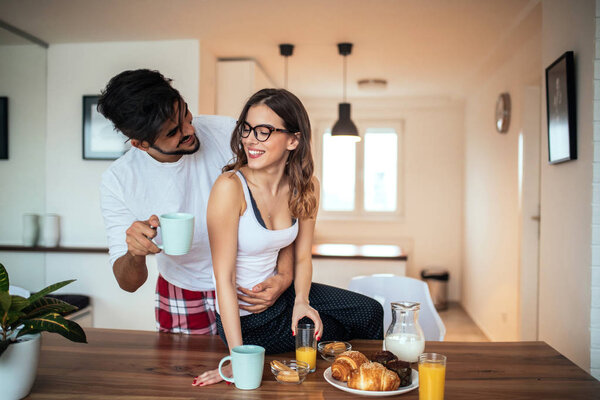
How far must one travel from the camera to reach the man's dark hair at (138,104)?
142 cm

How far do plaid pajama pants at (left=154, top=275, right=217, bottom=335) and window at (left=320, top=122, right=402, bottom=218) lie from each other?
4.86m

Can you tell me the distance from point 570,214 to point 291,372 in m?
1.72

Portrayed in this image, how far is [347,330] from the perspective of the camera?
5.47 ft

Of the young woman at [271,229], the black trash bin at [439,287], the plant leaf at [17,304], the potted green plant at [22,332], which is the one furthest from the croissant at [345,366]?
the black trash bin at [439,287]

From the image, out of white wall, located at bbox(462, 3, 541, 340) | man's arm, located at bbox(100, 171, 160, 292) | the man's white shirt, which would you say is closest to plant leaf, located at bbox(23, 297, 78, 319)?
man's arm, located at bbox(100, 171, 160, 292)

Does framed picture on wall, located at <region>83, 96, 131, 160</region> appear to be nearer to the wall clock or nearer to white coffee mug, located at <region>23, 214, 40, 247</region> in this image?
white coffee mug, located at <region>23, 214, 40, 247</region>

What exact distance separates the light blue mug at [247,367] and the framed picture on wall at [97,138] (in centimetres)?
297

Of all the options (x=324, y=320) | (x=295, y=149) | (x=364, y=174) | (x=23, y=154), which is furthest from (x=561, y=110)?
(x=364, y=174)

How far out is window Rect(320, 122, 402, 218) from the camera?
6.61 m

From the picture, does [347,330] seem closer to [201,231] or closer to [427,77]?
[201,231]

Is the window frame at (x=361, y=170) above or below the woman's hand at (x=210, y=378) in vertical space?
above

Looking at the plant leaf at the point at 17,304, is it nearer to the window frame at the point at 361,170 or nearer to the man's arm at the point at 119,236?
the man's arm at the point at 119,236

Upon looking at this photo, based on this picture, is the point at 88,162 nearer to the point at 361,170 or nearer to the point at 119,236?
the point at 119,236

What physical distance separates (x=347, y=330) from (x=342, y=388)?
1.56 ft
